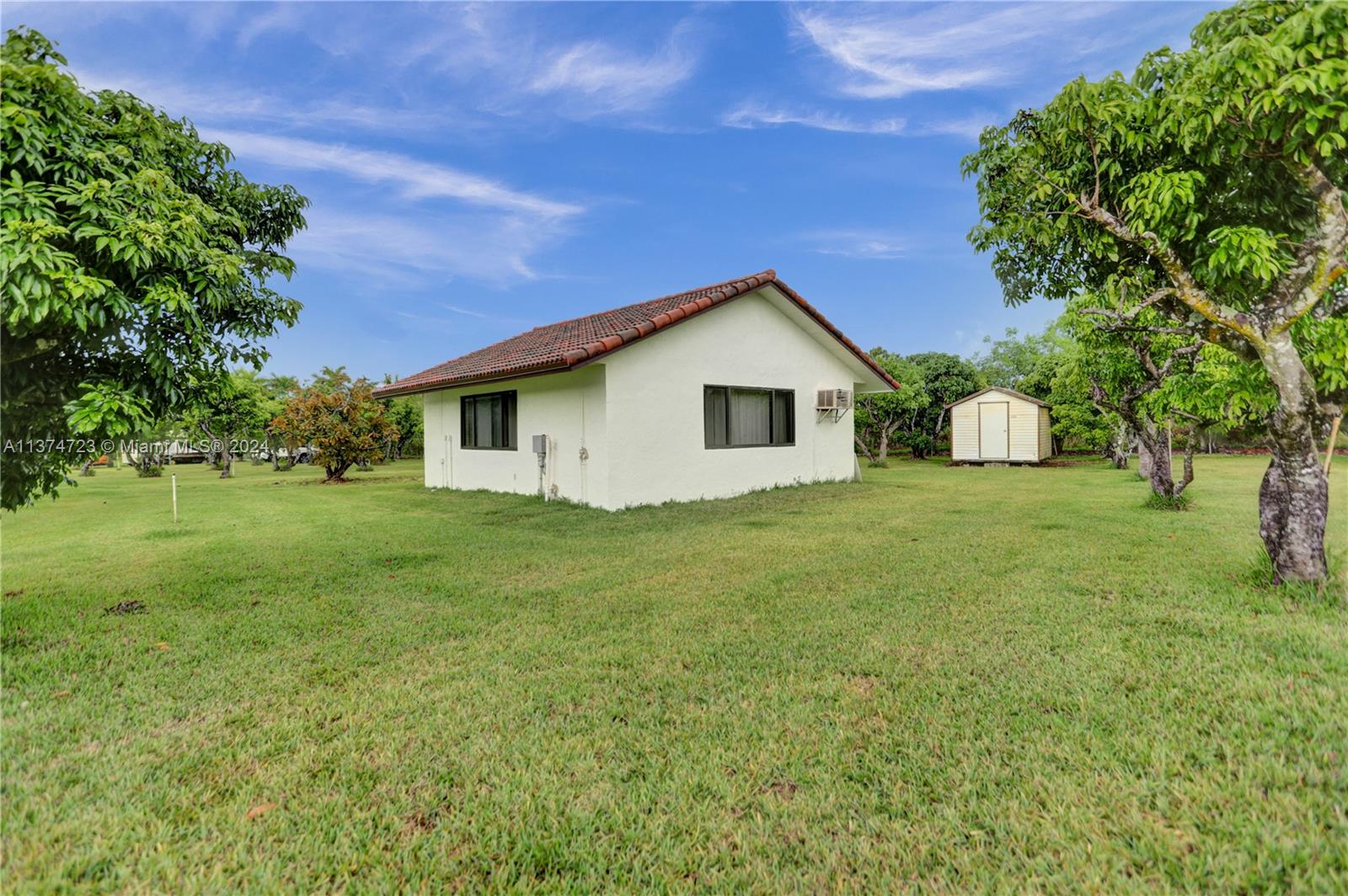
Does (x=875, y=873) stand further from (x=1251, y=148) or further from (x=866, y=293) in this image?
(x=866, y=293)

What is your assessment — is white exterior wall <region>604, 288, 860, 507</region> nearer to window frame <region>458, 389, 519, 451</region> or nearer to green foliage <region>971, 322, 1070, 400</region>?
window frame <region>458, 389, 519, 451</region>

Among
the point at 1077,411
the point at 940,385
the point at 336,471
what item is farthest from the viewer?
the point at 940,385

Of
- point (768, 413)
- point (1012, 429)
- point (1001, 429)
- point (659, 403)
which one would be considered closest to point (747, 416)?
point (768, 413)

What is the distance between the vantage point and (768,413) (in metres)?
12.5

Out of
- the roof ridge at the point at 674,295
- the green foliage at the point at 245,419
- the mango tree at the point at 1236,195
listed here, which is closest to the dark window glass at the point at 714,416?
the roof ridge at the point at 674,295

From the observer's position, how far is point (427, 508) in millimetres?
10555

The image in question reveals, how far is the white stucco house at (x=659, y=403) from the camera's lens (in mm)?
9938

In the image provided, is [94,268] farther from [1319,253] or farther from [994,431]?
[994,431]

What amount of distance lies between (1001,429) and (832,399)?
39.2 ft

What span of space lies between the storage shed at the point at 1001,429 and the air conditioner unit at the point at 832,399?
11321 millimetres

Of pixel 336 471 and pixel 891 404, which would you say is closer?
pixel 336 471

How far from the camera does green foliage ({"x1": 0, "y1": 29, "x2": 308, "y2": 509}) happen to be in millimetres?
2807

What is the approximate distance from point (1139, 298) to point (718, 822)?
6.22 metres

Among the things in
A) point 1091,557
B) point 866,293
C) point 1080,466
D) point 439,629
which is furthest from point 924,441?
point 439,629
